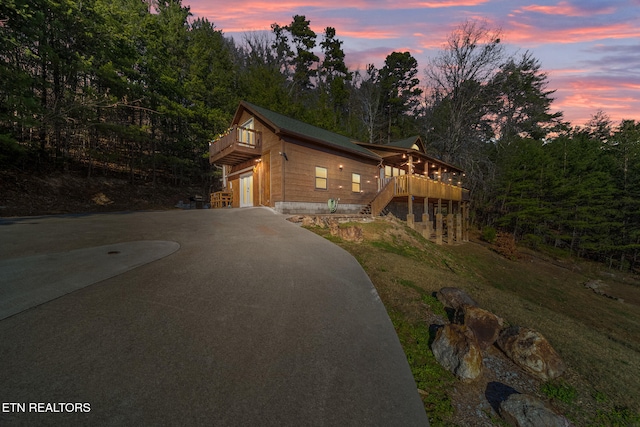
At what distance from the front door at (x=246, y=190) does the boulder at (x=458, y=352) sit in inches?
602

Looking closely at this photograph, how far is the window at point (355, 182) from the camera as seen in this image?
17.6 meters

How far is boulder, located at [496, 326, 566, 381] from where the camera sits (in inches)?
131

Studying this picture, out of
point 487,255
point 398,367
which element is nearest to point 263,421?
point 398,367

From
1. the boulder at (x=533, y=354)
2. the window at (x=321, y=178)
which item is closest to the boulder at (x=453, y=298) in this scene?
the boulder at (x=533, y=354)

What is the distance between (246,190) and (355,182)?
26.6ft

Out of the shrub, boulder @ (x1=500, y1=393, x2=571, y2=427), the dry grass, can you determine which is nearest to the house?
the dry grass

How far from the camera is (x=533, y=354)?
3.43 m

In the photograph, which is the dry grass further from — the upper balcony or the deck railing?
the upper balcony

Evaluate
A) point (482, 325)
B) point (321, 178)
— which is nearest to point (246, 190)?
point (321, 178)

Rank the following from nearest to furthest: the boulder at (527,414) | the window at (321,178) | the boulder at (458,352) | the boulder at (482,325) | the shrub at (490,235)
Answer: the boulder at (527,414), the boulder at (458,352), the boulder at (482,325), the window at (321,178), the shrub at (490,235)

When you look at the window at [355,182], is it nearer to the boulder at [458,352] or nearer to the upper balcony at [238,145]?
the upper balcony at [238,145]

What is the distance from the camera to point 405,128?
37.8m

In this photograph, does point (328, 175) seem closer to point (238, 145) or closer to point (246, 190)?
point (238, 145)

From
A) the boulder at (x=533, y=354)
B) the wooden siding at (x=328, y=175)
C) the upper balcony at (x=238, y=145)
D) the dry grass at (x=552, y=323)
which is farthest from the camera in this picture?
the upper balcony at (x=238, y=145)
